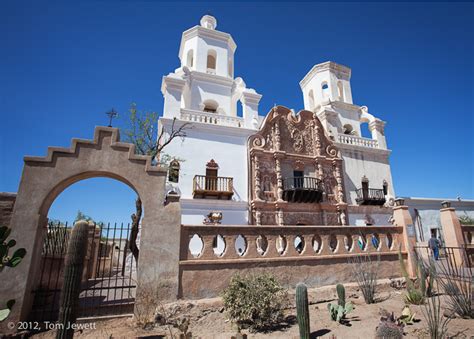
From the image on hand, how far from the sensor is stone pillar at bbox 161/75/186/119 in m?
15.3

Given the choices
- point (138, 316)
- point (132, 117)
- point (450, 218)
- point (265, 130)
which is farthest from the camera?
point (265, 130)

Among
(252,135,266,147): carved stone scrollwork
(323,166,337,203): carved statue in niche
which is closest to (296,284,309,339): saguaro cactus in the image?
(252,135,266,147): carved stone scrollwork

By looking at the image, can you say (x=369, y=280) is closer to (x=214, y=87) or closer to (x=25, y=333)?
(x=25, y=333)

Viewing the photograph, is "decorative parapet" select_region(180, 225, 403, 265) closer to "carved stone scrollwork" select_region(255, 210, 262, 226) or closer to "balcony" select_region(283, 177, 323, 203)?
"carved stone scrollwork" select_region(255, 210, 262, 226)

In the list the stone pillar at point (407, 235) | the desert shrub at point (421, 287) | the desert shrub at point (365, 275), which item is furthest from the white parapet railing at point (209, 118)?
the desert shrub at point (421, 287)

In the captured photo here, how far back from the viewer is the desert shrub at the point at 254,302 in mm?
4957

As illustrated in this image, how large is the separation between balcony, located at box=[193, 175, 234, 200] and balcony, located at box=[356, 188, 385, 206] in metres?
10.5

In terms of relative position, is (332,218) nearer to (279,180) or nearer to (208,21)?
(279,180)

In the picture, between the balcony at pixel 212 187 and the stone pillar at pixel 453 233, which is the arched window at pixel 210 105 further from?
the stone pillar at pixel 453 233

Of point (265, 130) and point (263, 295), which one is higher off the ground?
point (265, 130)

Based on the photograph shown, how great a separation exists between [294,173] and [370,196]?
6.67 m

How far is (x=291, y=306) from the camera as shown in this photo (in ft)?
19.3

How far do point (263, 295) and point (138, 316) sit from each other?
2.65m

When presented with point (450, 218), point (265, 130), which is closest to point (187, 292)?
point (450, 218)
